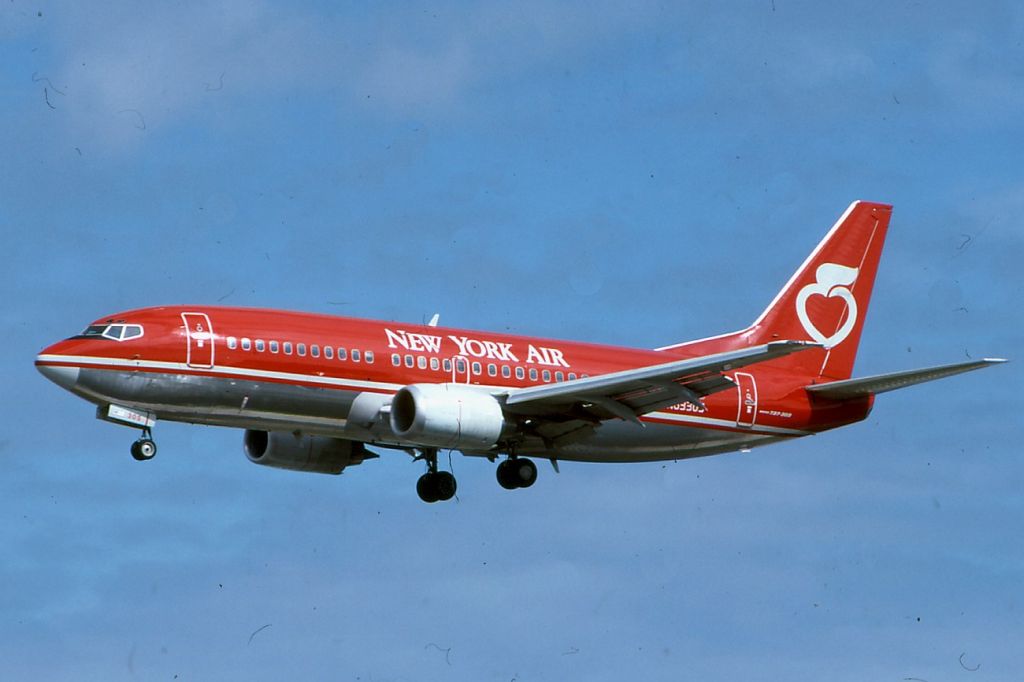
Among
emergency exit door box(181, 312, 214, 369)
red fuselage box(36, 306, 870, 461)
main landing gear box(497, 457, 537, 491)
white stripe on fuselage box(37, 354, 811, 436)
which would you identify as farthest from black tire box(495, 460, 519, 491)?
emergency exit door box(181, 312, 214, 369)

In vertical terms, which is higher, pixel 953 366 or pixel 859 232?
pixel 859 232

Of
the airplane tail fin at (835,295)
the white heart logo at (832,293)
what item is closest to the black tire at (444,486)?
the airplane tail fin at (835,295)

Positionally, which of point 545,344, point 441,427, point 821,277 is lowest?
point 441,427

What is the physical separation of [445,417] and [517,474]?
4404mm

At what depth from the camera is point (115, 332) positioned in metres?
50.8

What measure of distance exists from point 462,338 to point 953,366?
13.0 meters

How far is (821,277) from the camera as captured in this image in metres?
64.8

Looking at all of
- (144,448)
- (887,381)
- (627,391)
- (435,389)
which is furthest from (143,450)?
(887,381)

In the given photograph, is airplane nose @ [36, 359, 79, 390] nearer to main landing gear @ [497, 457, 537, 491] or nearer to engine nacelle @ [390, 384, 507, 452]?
engine nacelle @ [390, 384, 507, 452]

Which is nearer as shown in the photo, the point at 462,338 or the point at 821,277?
the point at 462,338

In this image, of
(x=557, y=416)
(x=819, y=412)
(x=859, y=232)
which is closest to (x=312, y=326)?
(x=557, y=416)

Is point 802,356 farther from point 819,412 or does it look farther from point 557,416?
point 557,416

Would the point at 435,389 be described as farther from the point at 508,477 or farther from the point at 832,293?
the point at 832,293

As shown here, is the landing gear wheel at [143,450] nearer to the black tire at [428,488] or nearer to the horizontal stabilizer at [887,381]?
the black tire at [428,488]
